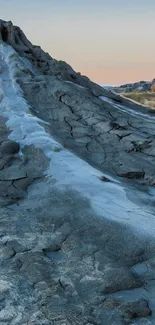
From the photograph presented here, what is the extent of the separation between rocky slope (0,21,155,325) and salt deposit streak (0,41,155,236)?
17 millimetres

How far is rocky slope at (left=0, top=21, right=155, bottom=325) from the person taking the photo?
4.82 m

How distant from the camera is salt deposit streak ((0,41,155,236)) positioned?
6.42 metres

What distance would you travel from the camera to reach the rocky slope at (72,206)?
4820 millimetres

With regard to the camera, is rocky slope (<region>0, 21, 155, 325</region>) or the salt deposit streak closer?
→ rocky slope (<region>0, 21, 155, 325</region>)

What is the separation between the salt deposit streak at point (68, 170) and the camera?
6422mm

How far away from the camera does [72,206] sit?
657cm

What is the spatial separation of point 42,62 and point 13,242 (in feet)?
27.9

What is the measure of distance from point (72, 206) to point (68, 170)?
1.16 metres

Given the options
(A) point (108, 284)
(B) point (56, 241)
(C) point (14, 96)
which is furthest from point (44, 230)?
(C) point (14, 96)

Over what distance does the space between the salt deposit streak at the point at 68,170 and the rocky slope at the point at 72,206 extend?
17 millimetres

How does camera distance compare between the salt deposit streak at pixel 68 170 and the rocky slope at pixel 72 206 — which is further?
the salt deposit streak at pixel 68 170

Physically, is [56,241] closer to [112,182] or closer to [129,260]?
[129,260]

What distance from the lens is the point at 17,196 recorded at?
727 cm

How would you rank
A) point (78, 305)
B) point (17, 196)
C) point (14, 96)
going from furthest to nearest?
point (14, 96), point (17, 196), point (78, 305)
